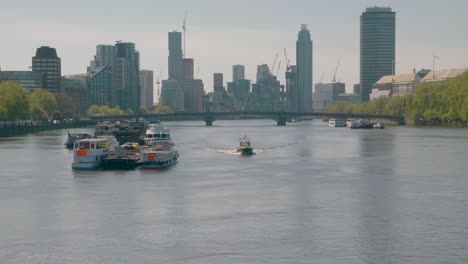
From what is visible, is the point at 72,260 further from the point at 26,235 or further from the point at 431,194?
the point at 431,194

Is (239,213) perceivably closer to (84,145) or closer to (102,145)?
(84,145)

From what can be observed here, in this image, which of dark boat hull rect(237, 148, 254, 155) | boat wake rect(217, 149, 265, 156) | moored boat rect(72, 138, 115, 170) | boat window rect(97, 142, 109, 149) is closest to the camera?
moored boat rect(72, 138, 115, 170)

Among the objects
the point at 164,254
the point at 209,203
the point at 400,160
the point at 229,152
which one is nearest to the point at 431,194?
the point at 209,203

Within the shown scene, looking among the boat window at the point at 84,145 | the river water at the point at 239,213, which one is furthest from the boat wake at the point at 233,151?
the boat window at the point at 84,145

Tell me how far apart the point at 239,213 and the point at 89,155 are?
38.6 m

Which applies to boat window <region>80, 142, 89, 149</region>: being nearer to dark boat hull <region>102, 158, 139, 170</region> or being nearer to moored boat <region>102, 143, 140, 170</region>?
moored boat <region>102, 143, 140, 170</region>

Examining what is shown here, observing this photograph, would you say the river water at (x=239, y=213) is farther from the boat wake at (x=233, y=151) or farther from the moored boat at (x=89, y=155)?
the boat wake at (x=233, y=151)

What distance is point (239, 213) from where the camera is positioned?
60594mm

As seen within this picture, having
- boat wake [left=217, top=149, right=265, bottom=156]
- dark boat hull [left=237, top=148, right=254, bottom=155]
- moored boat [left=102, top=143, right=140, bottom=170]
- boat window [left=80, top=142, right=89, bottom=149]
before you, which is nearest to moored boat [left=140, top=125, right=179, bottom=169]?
moored boat [left=102, top=143, right=140, bottom=170]

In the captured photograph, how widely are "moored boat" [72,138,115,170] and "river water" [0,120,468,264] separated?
1.81 metres

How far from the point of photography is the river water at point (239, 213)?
47.8 meters

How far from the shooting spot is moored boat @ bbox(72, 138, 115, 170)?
95.2 metres

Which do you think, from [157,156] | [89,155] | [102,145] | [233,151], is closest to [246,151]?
[233,151]

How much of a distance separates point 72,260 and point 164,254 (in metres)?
4.84
